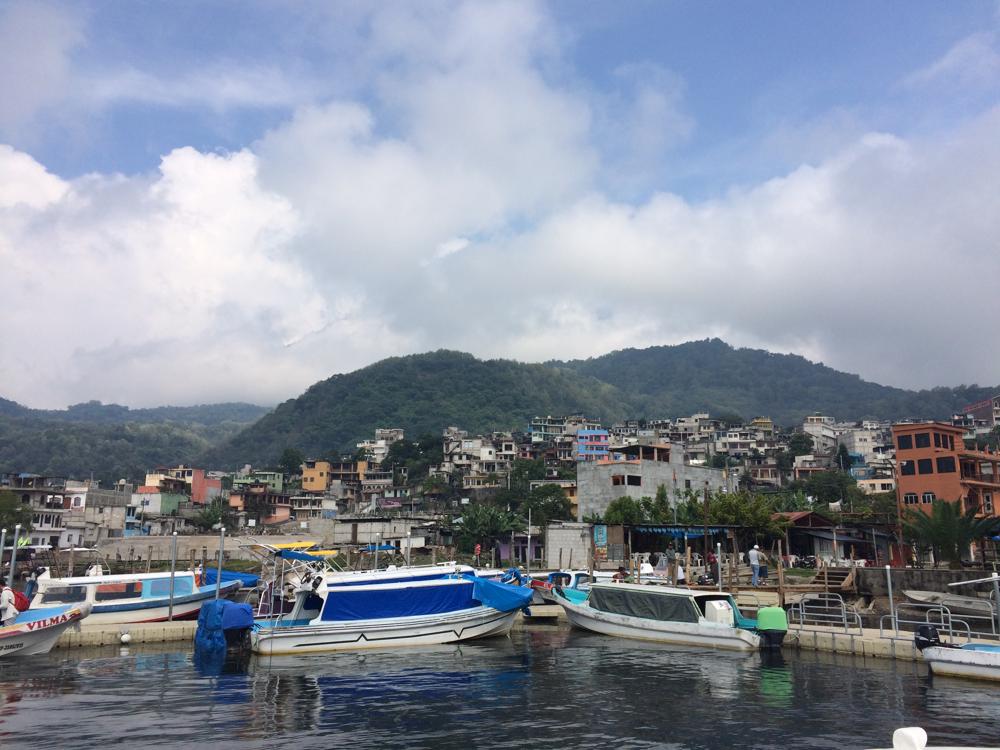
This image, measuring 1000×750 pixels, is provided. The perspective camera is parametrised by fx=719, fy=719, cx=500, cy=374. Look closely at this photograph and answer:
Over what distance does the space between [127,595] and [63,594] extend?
248cm

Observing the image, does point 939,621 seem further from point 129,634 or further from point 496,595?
point 129,634

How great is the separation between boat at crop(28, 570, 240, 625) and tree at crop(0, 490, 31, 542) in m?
40.8

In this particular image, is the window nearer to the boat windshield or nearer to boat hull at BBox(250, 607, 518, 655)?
boat hull at BBox(250, 607, 518, 655)

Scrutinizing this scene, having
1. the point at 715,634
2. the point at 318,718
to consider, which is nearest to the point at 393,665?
the point at 318,718

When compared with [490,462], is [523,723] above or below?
below

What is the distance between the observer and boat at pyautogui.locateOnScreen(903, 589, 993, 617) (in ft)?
99.9

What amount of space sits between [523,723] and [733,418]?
15484cm

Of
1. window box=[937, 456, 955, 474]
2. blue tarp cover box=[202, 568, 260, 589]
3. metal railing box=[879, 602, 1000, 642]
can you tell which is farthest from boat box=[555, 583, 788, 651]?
window box=[937, 456, 955, 474]

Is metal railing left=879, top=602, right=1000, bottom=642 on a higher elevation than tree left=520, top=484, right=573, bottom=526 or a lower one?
lower

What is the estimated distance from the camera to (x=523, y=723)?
16188 millimetres

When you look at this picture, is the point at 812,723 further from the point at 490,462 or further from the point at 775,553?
the point at 490,462

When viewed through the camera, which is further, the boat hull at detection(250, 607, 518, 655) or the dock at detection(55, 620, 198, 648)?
the dock at detection(55, 620, 198, 648)

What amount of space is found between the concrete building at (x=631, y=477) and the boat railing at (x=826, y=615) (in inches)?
1359

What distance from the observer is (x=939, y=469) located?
53.3 metres
